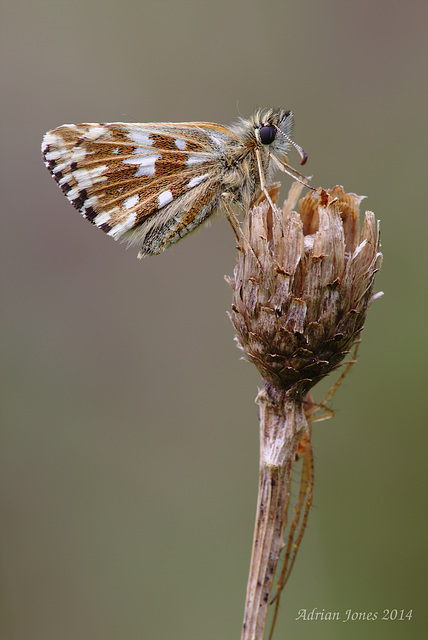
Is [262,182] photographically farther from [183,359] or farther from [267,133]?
[183,359]

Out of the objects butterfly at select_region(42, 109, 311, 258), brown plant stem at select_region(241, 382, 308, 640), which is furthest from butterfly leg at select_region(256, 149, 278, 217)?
brown plant stem at select_region(241, 382, 308, 640)

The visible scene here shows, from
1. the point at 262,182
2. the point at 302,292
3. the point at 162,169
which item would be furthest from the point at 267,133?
the point at 302,292

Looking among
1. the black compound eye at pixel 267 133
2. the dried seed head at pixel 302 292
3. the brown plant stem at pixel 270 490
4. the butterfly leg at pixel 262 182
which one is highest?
the black compound eye at pixel 267 133

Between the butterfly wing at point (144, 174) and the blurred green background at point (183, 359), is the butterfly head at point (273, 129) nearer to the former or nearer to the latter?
the butterfly wing at point (144, 174)

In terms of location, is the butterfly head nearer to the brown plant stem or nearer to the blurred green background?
the brown plant stem

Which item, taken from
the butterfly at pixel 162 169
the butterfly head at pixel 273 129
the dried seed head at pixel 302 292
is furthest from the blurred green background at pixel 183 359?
the dried seed head at pixel 302 292

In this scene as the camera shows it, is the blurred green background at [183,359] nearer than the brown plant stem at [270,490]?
No
